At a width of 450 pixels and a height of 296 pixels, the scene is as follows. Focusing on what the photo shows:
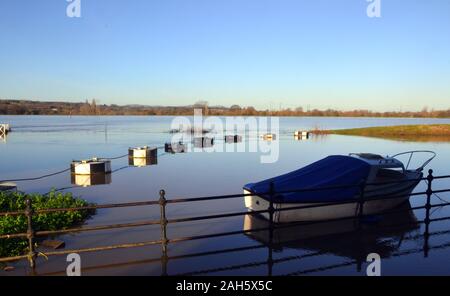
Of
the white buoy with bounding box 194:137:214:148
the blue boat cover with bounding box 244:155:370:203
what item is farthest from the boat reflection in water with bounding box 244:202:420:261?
the white buoy with bounding box 194:137:214:148

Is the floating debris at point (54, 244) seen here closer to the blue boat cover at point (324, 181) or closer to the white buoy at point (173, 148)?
the blue boat cover at point (324, 181)

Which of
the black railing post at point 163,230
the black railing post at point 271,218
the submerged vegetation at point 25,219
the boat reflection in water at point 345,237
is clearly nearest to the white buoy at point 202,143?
the submerged vegetation at point 25,219

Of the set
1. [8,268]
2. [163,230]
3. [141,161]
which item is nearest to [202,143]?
[141,161]

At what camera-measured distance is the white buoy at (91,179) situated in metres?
21.1

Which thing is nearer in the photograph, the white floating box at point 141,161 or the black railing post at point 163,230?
the black railing post at point 163,230

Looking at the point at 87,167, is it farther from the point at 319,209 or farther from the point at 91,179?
the point at 319,209

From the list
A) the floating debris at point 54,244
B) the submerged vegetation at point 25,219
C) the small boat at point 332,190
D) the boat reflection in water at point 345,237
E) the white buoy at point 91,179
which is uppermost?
the small boat at point 332,190

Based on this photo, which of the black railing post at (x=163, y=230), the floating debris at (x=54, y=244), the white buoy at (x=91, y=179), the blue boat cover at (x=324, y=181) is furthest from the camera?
the white buoy at (x=91, y=179)

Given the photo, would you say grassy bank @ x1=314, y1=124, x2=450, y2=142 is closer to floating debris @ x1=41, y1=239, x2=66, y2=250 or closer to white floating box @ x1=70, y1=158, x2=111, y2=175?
white floating box @ x1=70, y1=158, x2=111, y2=175

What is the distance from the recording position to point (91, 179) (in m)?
22.2

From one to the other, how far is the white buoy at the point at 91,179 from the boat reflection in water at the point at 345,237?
1266cm

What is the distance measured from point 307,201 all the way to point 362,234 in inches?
68.2

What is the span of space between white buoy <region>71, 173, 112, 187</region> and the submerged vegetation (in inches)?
307
